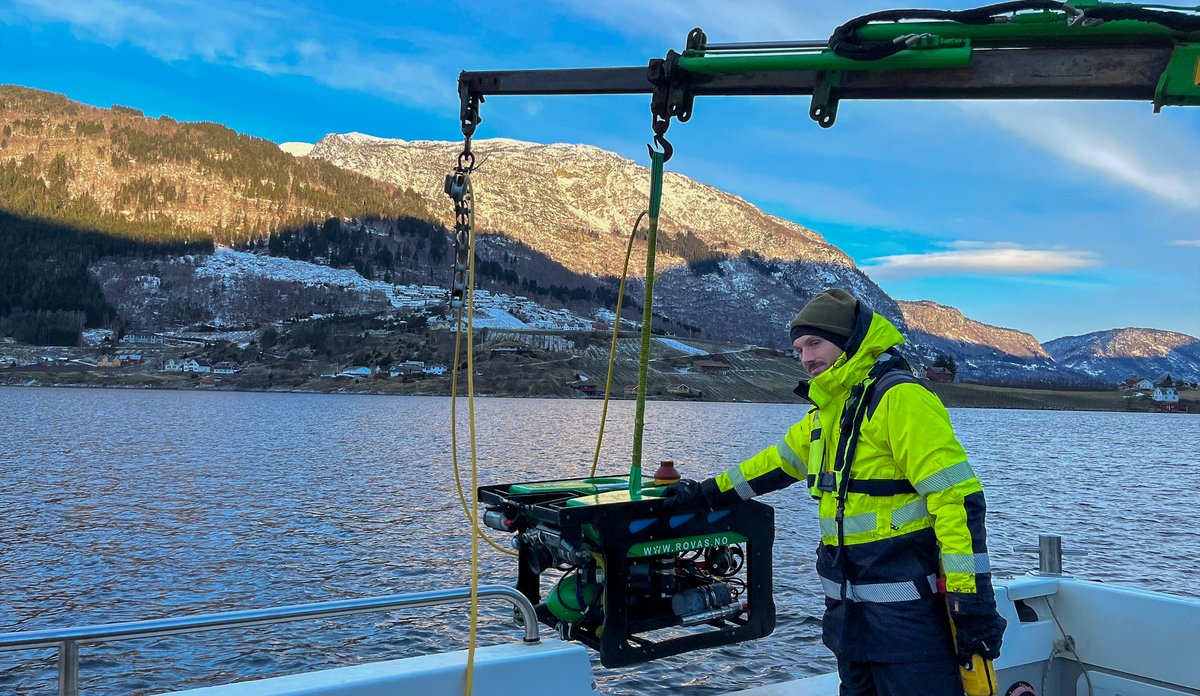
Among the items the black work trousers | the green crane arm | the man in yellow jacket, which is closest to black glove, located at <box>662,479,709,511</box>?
the man in yellow jacket

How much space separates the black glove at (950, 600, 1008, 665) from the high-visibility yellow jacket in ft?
0.18

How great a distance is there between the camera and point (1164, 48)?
4000mm

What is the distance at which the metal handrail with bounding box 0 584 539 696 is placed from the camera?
3303mm

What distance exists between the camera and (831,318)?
3.75 metres

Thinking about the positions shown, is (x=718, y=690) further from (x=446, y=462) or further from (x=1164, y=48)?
(x=446, y=462)

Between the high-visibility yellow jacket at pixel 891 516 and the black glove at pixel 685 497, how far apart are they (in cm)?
73

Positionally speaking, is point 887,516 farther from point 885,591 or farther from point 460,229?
point 460,229

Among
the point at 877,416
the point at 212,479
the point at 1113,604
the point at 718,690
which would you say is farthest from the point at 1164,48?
the point at 212,479

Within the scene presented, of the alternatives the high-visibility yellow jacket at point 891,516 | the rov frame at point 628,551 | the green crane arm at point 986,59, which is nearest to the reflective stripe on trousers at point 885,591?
the high-visibility yellow jacket at point 891,516

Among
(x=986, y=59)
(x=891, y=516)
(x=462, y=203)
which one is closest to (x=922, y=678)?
(x=891, y=516)

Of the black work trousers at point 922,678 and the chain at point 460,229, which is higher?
the chain at point 460,229

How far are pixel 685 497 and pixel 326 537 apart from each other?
22.2 meters

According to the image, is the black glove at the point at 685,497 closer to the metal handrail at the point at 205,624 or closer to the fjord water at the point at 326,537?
the metal handrail at the point at 205,624

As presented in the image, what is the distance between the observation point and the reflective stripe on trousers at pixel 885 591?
3510 mm
